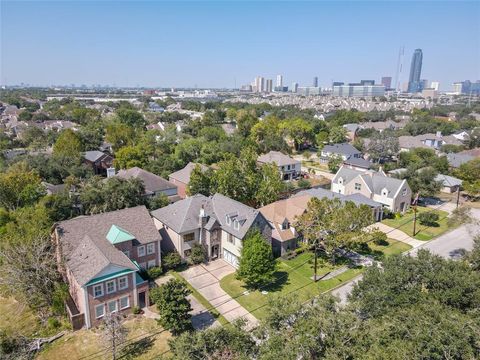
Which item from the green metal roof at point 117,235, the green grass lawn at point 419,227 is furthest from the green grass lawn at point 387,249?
the green metal roof at point 117,235

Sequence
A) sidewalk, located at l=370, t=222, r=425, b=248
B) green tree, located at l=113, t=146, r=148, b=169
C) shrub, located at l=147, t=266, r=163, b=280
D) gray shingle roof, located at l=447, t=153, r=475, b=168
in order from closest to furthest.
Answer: shrub, located at l=147, t=266, r=163, b=280 → sidewalk, located at l=370, t=222, r=425, b=248 → green tree, located at l=113, t=146, r=148, b=169 → gray shingle roof, located at l=447, t=153, r=475, b=168

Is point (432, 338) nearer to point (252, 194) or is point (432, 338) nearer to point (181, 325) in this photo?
point (181, 325)

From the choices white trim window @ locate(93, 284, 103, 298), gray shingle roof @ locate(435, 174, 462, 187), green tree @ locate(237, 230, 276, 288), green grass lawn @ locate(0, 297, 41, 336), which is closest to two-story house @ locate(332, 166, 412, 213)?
gray shingle roof @ locate(435, 174, 462, 187)

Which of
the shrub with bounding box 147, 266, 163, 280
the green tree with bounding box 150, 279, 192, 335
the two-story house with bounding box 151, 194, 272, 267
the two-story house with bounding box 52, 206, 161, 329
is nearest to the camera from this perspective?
the green tree with bounding box 150, 279, 192, 335

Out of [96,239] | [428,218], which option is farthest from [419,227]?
[96,239]

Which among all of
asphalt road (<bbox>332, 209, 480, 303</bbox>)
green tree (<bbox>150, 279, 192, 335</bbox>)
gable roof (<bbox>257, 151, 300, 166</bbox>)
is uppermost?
gable roof (<bbox>257, 151, 300, 166</bbox>)

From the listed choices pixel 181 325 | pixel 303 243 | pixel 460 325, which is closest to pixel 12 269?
pixel 181 325

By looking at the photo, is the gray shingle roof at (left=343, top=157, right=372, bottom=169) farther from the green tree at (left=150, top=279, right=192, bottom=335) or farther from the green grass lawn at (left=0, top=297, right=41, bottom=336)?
the green grass lawn at (left=0, top=297, right=41, bottom=336)

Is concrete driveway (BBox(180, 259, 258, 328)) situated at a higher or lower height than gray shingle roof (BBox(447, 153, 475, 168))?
lower
